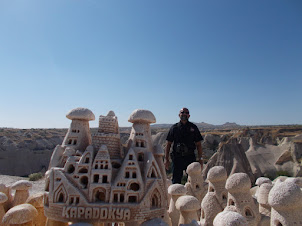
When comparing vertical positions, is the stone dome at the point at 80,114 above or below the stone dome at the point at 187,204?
above

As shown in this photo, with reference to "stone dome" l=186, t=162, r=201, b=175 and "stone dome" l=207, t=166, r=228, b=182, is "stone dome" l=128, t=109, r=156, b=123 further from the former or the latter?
"stone dome" l=186, t=162, r=201, b=175

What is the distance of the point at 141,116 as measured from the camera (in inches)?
243

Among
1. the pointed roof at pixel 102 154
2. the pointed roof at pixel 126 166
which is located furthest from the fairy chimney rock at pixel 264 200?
the pointed roof at pixel 102 154

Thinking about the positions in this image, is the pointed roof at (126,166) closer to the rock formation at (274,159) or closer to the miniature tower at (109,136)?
the miniature tower at (109,136)

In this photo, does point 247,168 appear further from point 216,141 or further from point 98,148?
point 216,141

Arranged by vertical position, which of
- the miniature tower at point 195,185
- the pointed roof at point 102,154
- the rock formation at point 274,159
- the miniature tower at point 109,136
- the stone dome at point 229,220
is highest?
the miniature tower at point 109,136

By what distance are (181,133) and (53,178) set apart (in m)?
4.04

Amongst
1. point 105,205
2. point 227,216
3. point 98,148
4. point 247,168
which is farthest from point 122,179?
point 247,168

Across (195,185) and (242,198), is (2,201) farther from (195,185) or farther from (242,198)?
(242,198)

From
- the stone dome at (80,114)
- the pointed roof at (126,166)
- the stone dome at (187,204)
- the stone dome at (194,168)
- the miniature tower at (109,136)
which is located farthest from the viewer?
the stone dome at (194,168)

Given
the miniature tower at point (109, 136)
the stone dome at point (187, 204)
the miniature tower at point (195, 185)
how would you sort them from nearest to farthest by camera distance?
the stone dome at point (187, 204), the miniature tower at point (109, 136), the miniature tower at point (195, 185)

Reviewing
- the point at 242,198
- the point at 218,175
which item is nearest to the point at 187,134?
the point at 218,175

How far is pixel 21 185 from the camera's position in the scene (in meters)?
7.02

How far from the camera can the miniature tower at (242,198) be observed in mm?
5023
